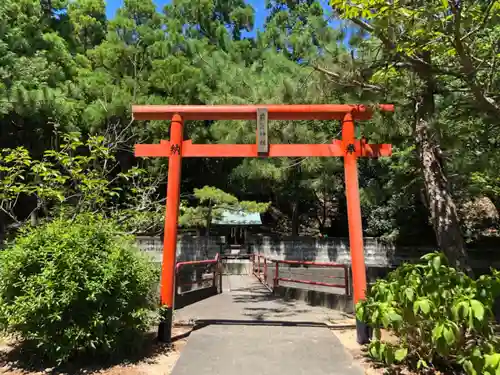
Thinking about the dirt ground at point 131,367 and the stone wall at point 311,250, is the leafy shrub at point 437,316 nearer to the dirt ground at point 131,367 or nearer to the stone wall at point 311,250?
the dirt ground at point 131,367

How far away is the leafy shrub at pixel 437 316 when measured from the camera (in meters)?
3.16

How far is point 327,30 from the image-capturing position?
6.54m

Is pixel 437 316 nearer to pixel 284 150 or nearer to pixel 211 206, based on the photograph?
pixel 284 150

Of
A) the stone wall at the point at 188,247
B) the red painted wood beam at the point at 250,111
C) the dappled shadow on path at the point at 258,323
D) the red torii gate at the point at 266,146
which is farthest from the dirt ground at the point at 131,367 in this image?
the stone wall at the point at 188,247

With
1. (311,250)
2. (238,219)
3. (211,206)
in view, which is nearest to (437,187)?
(211,206)

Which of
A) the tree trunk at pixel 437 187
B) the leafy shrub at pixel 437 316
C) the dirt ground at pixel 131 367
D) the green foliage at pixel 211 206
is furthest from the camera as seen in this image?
the green foliage at pixel 211 206

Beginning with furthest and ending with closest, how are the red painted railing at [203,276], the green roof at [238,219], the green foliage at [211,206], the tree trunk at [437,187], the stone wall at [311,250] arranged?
1. the green roof at [238,219]
2. the stone wall at [311,250]
3. the green foliage at [211,206]
4. the red painted railing at [203,276]
5. the tree trunk at [437,187]

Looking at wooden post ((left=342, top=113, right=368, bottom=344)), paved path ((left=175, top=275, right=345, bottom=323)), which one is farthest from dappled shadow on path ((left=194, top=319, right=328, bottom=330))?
wooden post ((left=342, top=113, right=368, bottom=344))

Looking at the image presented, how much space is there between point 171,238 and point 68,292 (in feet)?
6.19

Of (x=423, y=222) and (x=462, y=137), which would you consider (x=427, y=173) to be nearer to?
(x=462, y=137)

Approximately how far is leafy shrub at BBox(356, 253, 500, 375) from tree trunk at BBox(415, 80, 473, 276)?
2.33 m

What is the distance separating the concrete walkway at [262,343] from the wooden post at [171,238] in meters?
0.44

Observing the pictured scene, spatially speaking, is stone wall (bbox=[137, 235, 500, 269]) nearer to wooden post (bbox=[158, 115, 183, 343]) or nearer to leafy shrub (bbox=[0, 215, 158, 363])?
wooden post (bbox=[158, 115, 183, 343])

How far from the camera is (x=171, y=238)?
5.60 metres
